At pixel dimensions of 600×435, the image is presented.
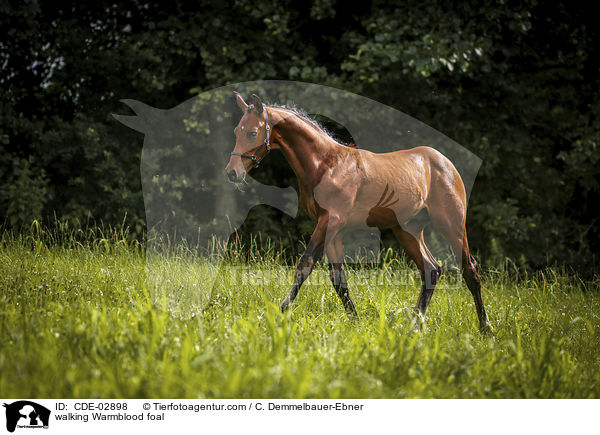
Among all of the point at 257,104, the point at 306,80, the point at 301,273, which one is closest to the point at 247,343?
the point at 301,273

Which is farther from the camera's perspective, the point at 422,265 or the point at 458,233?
the point at 422,265

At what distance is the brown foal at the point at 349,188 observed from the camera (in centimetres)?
351

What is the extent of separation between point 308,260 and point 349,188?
0.67m

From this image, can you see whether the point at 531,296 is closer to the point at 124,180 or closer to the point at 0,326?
the point at 0,326

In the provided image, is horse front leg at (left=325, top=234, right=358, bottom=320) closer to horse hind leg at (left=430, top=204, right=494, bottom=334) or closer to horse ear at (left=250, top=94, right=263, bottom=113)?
horse hind leg at (left=430, top=204, right=494, bottom=334)

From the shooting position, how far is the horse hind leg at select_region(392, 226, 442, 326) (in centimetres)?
417

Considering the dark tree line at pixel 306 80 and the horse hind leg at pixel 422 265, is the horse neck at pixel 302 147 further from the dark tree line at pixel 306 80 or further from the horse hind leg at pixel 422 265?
the dark tree line at pixel 306 80

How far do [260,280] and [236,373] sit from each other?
8.23ft

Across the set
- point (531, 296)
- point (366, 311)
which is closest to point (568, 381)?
point (366, 311)

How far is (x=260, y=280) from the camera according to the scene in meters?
4.74

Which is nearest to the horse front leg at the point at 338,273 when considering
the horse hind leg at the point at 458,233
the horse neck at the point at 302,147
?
the horse neck at the point at 302,147

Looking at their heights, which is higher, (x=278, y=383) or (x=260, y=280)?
(x=278, y=383)
